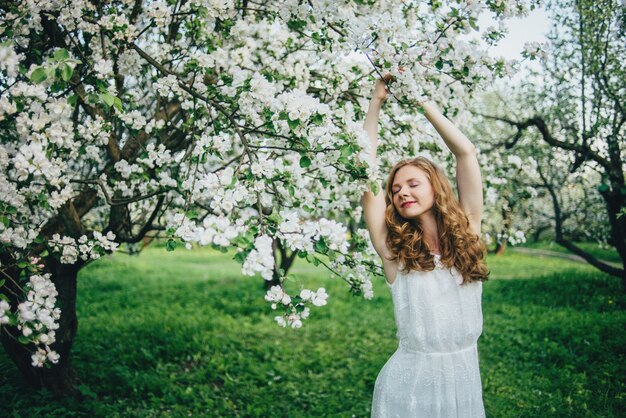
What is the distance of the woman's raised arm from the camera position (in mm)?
2713

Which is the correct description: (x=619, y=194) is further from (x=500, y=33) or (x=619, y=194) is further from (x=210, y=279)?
(x=210, y=279)

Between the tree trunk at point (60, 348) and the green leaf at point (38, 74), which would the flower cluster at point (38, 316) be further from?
the tree trunk at point (60, 348)

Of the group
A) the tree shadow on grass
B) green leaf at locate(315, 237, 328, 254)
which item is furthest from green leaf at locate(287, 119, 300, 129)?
the tree shadow on grass

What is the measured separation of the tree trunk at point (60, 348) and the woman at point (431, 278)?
11.2 feet

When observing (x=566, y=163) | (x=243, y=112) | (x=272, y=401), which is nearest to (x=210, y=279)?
(x=272, y=401)

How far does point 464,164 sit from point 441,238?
45 cm

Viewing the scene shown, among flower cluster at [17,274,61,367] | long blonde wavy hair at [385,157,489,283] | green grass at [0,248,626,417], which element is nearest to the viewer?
flower cluster at [17,274,61,367]

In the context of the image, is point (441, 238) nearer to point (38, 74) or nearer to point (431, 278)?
point (431, 278)

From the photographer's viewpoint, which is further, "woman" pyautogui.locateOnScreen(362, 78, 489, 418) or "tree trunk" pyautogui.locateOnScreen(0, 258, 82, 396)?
"tree trunk" pyautogui.locateOnScreen(0, 258, 82, 396)

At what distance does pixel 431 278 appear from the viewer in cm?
257

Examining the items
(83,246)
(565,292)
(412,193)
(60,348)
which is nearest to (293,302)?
(412,193)

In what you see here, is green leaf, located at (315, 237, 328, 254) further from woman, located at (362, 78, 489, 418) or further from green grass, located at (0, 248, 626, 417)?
green grass, located at (0, 248, 626, 417)

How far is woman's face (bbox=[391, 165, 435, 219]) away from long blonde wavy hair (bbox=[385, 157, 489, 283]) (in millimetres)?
36

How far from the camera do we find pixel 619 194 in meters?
7.43
